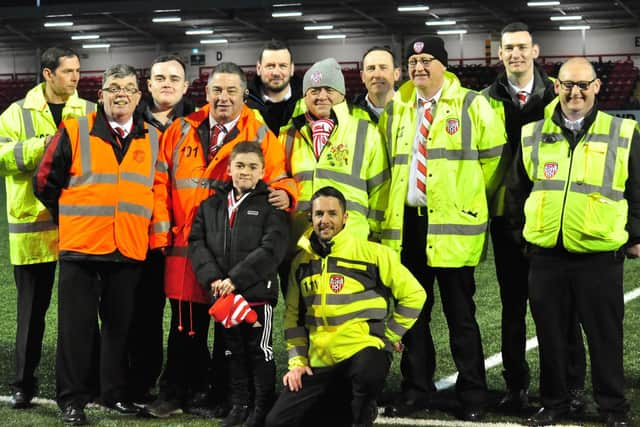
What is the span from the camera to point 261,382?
5.12 meters

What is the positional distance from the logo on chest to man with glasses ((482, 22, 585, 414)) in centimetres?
41

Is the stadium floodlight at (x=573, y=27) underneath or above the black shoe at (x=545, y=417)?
above

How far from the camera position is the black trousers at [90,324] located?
5379 mm

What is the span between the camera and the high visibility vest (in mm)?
4977

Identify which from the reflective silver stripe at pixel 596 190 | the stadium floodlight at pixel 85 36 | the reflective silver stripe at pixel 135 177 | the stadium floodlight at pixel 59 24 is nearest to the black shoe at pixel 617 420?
the reflective silver stripe at pixel 596 190

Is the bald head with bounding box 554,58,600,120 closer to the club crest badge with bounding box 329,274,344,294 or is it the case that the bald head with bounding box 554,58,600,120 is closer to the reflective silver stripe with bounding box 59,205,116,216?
the club crest badge with bounding box 329,274,344,294

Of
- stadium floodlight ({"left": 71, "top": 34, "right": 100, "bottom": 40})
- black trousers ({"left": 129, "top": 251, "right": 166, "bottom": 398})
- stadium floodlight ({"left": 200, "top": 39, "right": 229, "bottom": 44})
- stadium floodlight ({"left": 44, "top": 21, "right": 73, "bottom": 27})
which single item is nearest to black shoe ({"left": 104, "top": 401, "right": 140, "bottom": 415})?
black trousers ({"left": 129, "top": 251, "right": 166, "bottom": 398})

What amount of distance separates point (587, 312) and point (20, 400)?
3245 mm

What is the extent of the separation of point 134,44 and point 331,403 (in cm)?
3755

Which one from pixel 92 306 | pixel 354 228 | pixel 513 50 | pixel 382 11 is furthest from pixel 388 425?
pixel 382 11

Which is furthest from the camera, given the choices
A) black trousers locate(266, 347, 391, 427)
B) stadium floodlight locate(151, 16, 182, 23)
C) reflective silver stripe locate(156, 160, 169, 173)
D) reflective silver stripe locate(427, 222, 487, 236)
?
stadium floodlight locate(151, 16, 182, 23)

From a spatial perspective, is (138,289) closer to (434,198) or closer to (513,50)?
(434,198)

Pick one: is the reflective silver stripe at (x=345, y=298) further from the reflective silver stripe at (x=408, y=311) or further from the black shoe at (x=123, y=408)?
the black shoe at (x=123, y=408)

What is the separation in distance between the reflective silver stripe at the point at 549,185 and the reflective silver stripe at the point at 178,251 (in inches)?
75.4
